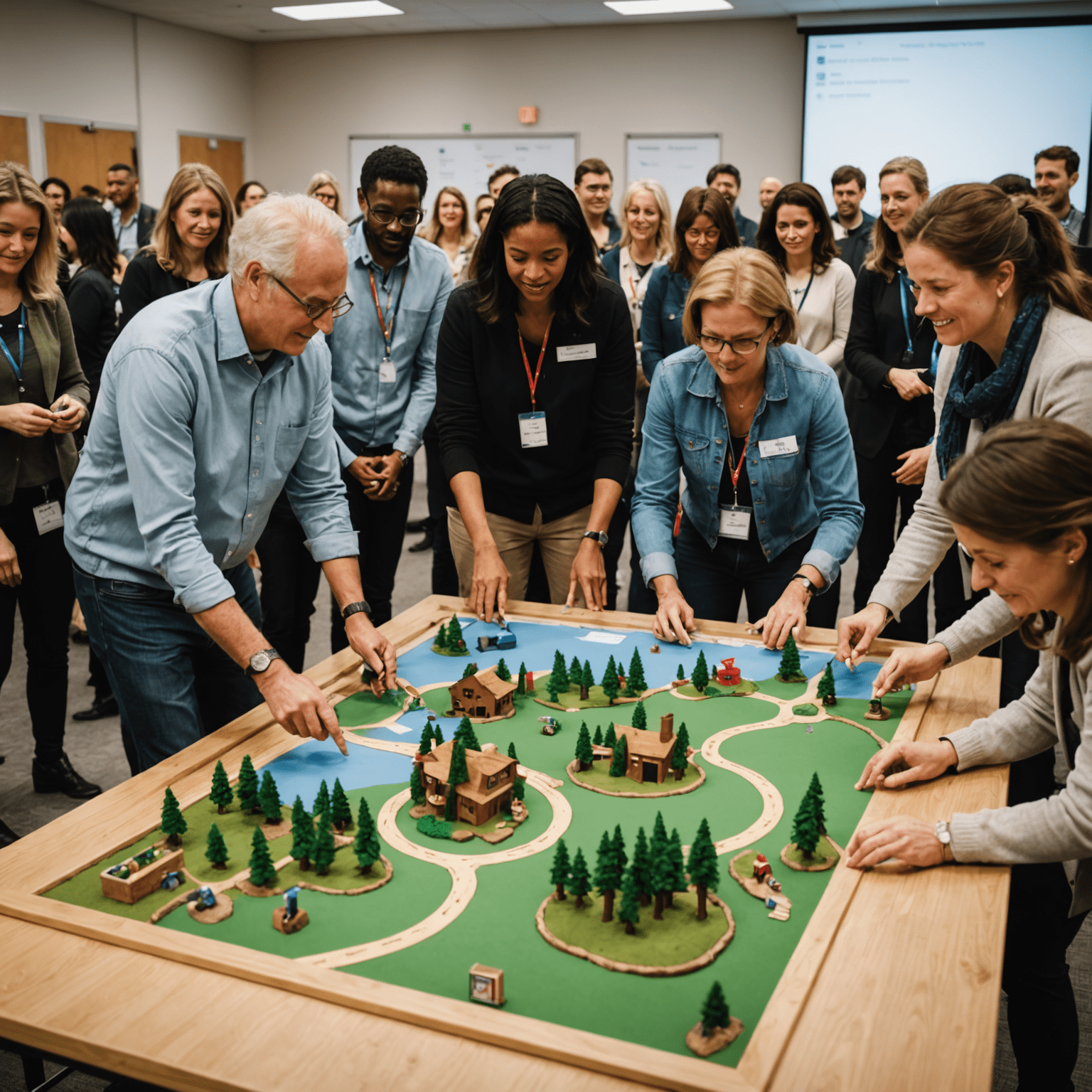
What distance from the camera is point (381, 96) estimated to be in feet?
36.9

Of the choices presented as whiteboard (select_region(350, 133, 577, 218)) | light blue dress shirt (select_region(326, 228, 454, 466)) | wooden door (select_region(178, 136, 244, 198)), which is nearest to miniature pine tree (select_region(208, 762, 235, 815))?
light blue dress shirt (select_region(326, 228, 454, 466))

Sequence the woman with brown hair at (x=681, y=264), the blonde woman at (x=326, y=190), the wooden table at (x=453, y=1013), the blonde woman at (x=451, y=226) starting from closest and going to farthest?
the wooden table at (x=453, y=1013)
the woman with brown hair at (x=681, y=264)
the blonde woman at (x=326, y=190)
the blonde woman at (x=451, y=226)

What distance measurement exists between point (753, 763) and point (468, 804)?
56cm

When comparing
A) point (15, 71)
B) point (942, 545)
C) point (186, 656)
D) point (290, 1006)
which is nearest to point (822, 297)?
point (942, 545)

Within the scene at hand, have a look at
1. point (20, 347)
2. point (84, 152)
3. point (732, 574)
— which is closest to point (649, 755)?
point (732, 574)

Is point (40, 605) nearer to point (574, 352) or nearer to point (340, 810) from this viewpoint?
point (574, 352)

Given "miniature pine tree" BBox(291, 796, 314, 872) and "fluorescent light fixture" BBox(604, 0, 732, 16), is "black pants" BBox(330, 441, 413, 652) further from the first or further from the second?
"fluorescent light fixture" BBox(604, 0, 732, 16)

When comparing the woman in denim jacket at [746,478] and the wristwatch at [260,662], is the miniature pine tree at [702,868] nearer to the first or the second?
the wristwatch at [260,662]

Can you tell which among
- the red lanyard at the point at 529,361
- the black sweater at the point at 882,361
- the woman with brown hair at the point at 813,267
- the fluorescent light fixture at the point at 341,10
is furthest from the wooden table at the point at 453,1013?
the fluorescent light fixture at the point at 341,10

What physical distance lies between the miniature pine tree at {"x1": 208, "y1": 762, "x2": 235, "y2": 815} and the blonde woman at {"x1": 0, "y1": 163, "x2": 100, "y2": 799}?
161 centimetres

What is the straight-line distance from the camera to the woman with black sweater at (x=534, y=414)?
8.98 ft

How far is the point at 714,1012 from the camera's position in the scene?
3.88 ft

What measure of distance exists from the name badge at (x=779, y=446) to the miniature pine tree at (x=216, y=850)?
1.70 m

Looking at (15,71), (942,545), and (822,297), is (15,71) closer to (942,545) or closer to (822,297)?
(822,297)
